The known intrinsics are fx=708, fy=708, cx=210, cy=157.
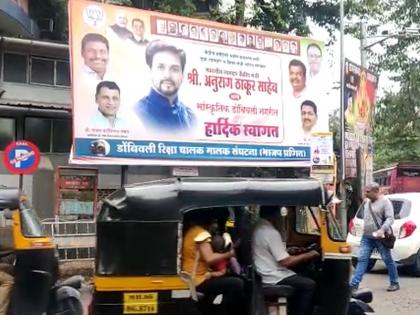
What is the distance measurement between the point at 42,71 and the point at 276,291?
1393 centimetres

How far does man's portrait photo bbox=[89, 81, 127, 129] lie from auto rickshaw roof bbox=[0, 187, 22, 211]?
759cm

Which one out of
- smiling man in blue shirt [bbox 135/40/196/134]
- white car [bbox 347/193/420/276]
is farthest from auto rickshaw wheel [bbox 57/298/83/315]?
smiling man in blue shirt [bbox 135/40/196/134]

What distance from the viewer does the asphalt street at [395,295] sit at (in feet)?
28.8

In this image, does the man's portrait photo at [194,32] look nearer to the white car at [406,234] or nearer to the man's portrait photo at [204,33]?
the man's portrait photo at [204,33]

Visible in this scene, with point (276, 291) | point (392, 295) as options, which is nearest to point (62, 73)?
point (392, 295)

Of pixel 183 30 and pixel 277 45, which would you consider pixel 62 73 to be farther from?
pixel 277 45

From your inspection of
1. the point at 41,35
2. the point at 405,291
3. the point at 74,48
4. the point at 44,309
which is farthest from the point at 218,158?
the point at 44,309

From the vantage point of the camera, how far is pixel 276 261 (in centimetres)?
590

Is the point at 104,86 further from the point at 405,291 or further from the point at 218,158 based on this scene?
the point at 405,291

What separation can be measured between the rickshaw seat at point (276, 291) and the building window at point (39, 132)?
1346 cm

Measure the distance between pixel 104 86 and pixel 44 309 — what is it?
831cm

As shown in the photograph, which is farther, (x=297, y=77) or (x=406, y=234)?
(x=297, y=77)

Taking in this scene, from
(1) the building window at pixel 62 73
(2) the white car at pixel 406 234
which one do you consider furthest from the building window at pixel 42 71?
(2) the white car at pixel 406 234

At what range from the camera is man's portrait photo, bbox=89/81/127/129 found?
14.0 meters
